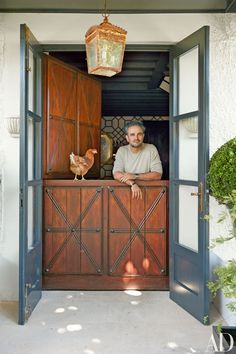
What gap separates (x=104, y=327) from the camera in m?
3.10

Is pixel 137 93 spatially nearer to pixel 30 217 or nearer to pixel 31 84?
pixel 31 84

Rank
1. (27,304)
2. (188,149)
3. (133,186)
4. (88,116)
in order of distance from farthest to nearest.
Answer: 1. (88,116)
2. (133,186)
3. (188,149)
4. (27,304)

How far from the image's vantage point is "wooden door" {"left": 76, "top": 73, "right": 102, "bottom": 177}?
15.8 ft

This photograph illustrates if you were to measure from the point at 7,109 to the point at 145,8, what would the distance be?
1.67 meters

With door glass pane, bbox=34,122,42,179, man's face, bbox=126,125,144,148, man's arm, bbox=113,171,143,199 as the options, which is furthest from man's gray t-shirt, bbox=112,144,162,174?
door glass pane, bbox=34,122,42,179

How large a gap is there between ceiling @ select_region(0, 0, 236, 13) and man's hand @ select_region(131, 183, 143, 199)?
5.71ft

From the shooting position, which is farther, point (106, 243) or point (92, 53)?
point (106, 243)

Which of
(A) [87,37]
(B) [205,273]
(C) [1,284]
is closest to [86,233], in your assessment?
(C) [1,284]

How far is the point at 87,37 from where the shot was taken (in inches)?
121

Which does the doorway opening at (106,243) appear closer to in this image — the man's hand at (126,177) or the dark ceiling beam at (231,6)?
the man's hand at (126,177)

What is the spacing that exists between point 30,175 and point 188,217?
152 cm

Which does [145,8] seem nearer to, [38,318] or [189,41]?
[189,41]

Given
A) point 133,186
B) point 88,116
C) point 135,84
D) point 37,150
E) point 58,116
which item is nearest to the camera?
point 37,150

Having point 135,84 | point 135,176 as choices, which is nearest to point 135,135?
point 135,176
